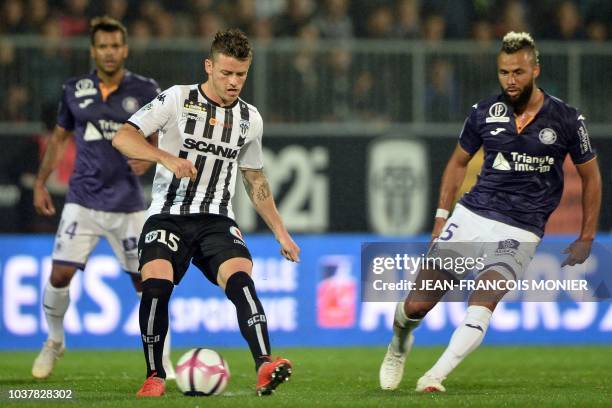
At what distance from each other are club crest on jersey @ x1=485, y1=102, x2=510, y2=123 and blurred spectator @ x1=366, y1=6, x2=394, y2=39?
26.1ft

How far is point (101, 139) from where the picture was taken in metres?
10.4

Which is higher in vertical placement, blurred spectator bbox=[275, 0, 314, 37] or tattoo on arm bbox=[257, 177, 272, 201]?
blurred spectator bbox=[275, 0, 314, 37]

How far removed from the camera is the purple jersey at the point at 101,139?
10.3m

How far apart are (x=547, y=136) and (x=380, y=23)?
8.33 meters

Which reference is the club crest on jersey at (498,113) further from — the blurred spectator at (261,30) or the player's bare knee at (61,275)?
the blurred spectator at (261,30)

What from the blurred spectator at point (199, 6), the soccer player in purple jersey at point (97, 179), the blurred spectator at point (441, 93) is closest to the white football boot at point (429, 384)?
the soccer player in purple jersey at point (97, 179)

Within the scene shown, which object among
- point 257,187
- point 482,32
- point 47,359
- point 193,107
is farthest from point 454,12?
point 193,107

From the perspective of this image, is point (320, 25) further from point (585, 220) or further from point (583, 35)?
point (585, 220)

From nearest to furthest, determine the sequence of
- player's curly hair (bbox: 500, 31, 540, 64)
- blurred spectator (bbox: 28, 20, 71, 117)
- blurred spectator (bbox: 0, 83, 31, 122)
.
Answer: player's curly hair (bbox: 500, 31, 540, 64), blurred spectator (bbox: 0, 83, 31, 122), blurred spectator (bbox: 28, 20, 71, 117)

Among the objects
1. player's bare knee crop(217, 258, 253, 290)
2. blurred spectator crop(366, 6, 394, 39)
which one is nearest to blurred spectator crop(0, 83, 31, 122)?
blurred spectator crop(366, 6, 394, 39)

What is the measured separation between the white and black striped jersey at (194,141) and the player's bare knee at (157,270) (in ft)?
1.32

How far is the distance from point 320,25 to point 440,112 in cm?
208

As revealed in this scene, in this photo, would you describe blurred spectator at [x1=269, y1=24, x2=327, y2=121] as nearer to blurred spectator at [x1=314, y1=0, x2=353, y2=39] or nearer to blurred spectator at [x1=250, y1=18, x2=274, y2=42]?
blurred spectator at [x1=250, y1=18, x2=274, y2=42]

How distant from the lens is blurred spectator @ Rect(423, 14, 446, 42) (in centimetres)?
1688
